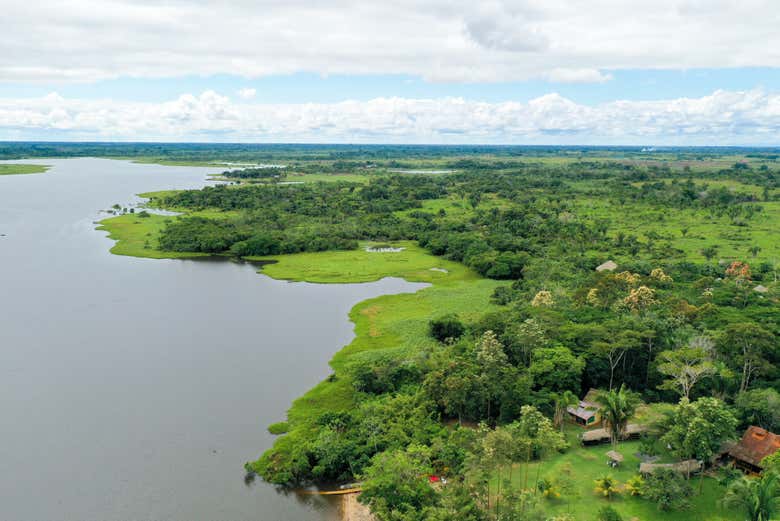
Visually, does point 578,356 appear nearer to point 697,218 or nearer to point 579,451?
point 579,451

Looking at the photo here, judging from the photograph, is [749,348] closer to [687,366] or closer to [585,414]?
[687,366]

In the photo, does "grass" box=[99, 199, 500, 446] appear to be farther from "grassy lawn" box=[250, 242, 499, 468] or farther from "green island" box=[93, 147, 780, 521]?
"green island" box=[93, 147, 780, 521]

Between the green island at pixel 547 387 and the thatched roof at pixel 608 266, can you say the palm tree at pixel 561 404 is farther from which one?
the thatched roof at pixel 608 266

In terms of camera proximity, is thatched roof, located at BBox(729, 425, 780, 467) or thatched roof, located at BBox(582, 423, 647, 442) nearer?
thatched roof, located at BBox(729, 425, 780, 467)

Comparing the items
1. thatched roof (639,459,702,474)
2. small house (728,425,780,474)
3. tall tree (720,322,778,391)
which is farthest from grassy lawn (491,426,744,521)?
tall tree (720,322,778,391)

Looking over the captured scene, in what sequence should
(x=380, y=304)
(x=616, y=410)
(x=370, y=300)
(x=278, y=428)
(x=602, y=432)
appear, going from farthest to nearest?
(x=370, y=300), (x=380, y=304), (x=278, y=428), (x=602, y=432), (x=616, y=410)

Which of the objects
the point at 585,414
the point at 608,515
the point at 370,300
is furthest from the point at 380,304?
the point at 608,515

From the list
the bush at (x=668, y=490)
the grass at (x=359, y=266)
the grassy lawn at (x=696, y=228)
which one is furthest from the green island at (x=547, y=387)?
the grassy lawn at (x=696, y=228)
